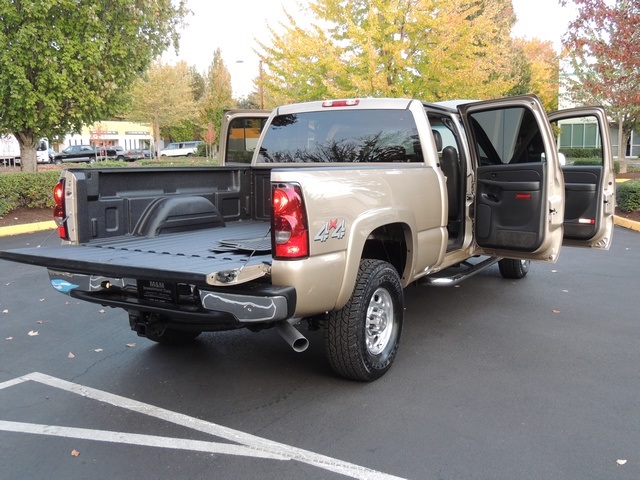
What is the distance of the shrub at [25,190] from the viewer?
13305mm

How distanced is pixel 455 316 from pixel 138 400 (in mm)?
3368

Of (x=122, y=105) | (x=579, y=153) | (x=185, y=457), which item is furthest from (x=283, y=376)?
(x=579, y=153)

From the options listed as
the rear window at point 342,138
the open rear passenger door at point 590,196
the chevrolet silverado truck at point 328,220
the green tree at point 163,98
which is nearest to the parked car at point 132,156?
the green tree at point 163,98

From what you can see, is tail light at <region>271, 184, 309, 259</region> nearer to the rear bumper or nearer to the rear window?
the rear bumper

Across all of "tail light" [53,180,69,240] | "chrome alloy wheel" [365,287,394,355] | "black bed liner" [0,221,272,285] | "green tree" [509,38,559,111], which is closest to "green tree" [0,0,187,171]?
"tail light" [53,180,69,240]

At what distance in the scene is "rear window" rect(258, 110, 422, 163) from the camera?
202 inches

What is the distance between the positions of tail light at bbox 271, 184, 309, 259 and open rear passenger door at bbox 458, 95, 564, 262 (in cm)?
278

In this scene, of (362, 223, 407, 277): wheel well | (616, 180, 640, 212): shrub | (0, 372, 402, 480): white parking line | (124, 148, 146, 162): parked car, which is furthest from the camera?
(124, 148, 146, 162): parked car

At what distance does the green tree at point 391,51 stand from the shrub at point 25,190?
24.0 ft

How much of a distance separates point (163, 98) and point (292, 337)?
40832 mm

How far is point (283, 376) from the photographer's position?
4.44 metres

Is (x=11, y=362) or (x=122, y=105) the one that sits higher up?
(x=122, y=105)

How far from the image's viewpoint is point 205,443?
3420 mm

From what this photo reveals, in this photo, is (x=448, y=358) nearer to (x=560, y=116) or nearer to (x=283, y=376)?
(x=283, y=376)
